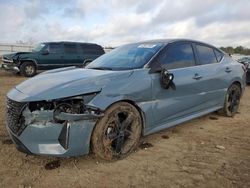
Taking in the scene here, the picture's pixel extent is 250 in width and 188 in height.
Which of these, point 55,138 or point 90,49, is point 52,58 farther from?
point 55,138

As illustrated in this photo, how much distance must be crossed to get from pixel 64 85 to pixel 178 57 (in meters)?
2.11

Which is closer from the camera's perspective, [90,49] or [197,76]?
[197,76]

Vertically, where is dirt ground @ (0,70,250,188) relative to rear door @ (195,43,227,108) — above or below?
below

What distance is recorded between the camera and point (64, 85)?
4.04m

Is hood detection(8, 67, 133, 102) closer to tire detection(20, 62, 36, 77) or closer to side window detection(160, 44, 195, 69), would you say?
side window detection(160, 44, 195, 69)

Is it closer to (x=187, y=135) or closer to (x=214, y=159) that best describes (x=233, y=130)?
(x=187, y=135)

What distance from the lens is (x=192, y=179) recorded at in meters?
3.80

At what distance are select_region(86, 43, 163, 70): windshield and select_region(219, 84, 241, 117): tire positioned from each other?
2.17m

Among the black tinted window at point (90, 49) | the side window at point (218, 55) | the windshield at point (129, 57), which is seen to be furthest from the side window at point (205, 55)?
the black tinted window at point (90, 49)

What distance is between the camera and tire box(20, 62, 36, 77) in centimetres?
1534

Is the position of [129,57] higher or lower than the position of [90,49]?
lower

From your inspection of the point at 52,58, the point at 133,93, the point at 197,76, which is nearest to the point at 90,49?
the point at 52,58

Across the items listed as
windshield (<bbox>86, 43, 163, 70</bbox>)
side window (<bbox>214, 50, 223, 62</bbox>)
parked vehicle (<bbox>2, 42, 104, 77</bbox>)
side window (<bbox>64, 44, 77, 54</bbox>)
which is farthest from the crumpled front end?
side window (<bbox>64, 44, 77, 54</bbox>)

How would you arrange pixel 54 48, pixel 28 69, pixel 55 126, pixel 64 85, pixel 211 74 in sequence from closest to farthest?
pixel 55 126
pixel 64 85
pixel 211 74
pixel 28 69
pixel 54 48
